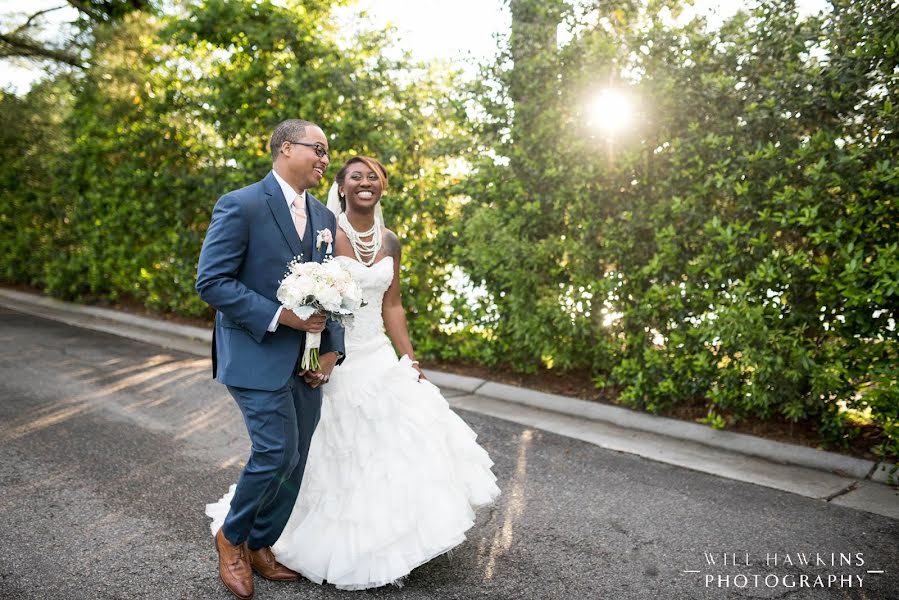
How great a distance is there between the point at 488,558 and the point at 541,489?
112cm

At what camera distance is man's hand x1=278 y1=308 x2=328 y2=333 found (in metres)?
3.34

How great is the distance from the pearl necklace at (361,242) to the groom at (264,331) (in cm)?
43

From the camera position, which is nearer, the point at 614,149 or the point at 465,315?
the point at 614,149

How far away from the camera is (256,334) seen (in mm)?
3355

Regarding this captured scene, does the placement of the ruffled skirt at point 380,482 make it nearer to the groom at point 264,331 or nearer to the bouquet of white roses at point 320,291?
the groom at point 264,331

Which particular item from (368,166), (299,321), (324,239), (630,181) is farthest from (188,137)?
(299,321)

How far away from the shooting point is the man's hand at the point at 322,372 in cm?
359

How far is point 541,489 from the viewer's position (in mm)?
4988

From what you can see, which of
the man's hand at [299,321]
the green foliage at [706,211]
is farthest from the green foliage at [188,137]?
the man's hand at [299,321]

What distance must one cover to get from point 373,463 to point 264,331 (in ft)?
3.02

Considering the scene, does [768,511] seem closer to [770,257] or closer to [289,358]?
[770,257]

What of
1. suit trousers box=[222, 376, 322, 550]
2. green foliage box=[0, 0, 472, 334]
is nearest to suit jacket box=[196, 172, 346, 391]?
suit trousers box=[222, 376, 322, 550]

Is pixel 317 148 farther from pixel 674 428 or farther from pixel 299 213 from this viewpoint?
pixel 674 428

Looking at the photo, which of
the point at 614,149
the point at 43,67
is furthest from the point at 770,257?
the point at 43,67
